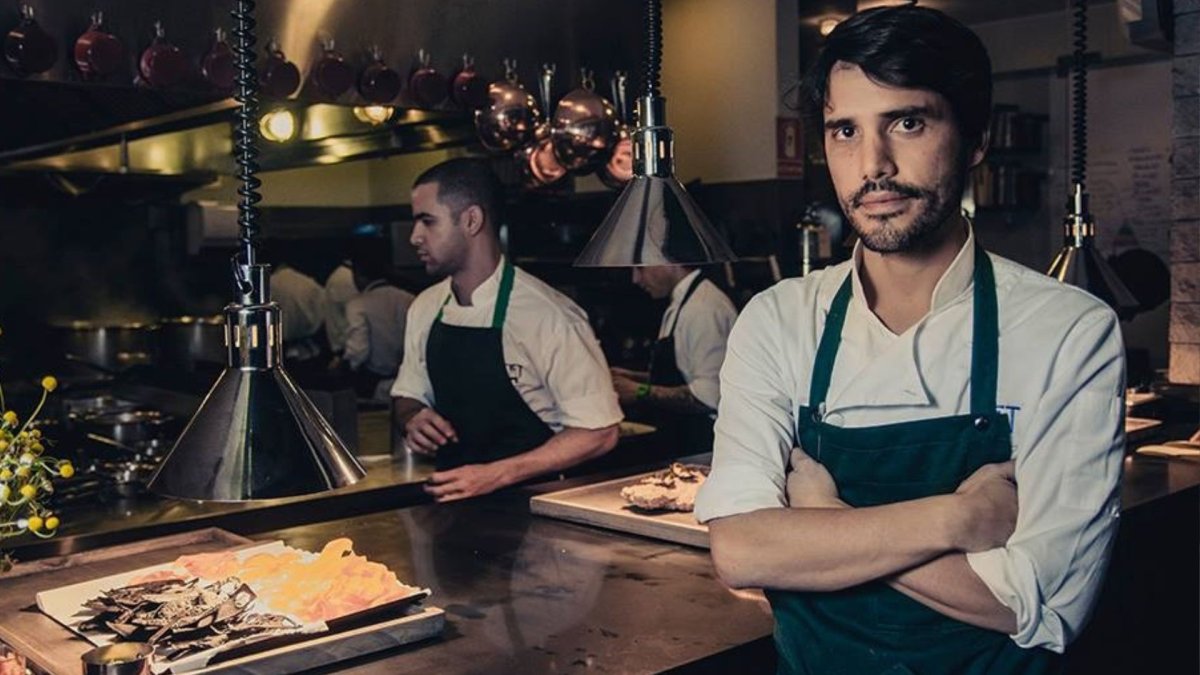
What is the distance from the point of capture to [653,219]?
8.62 feet

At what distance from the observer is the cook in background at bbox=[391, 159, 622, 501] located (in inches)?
149

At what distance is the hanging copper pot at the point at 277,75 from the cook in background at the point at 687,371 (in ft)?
7.00

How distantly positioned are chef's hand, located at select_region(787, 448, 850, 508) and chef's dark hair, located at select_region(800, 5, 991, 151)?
0.53 meters

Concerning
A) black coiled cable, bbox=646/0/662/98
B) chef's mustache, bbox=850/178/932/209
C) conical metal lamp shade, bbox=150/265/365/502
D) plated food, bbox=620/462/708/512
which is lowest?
plated food, bbox=620/462/708/512

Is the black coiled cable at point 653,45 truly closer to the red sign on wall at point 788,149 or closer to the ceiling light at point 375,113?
the ceiling light at point 375,113

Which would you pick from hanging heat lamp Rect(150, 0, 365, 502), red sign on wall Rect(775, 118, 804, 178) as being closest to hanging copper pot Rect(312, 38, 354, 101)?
hanging heat lamp Rect(150, 0, 365, 502)

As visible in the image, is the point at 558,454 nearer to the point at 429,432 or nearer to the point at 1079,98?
the point at 429,432

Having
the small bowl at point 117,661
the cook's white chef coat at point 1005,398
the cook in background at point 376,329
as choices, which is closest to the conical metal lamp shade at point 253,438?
the small bowl at point 117,661

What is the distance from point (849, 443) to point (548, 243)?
6080 mm

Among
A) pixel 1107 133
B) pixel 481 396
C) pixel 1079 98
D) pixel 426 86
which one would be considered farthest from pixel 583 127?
pixel 1107 133

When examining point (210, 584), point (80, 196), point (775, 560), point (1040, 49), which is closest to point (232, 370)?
point (210, 584)

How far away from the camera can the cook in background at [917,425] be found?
175 centimetres

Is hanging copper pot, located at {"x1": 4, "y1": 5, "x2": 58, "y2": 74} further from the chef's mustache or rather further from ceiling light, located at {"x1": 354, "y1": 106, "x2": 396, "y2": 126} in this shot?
the chef's mustache

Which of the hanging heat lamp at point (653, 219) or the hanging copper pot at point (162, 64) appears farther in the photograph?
the hanging copper pot at point (162, 64)
